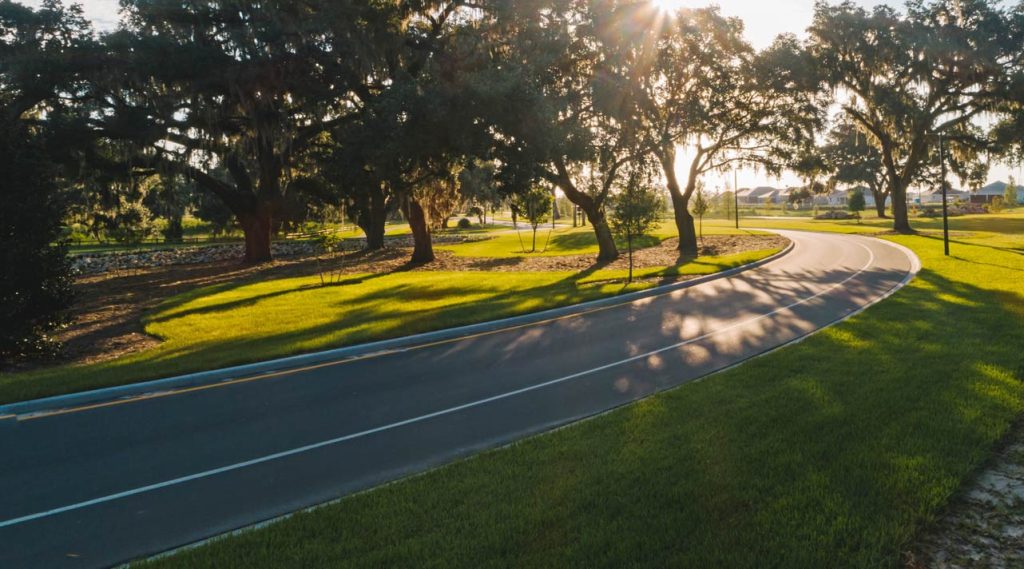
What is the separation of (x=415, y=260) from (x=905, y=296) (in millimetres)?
23181

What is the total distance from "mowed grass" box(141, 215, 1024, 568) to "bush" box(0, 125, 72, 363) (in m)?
10.3

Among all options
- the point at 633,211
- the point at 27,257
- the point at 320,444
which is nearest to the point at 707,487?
the point at 320,444

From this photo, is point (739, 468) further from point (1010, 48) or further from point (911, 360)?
point (1010, 48)

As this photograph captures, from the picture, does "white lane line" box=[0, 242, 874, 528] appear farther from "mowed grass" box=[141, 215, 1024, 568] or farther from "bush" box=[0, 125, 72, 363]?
"bush" box=[0, 125, 72, 363]

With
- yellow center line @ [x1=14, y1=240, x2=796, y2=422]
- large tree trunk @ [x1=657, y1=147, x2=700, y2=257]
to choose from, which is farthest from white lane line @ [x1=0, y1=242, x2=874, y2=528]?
large tree trunk @ [x1=657, y1=147, x2=700, y2=257]

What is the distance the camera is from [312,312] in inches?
677

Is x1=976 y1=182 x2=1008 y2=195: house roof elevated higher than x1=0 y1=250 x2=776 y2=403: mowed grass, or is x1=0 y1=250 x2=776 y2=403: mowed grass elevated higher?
x1=976 y1=182 x2=1008 y2=195: house roof

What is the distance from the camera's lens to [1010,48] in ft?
115

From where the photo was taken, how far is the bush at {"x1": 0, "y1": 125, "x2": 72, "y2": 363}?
38.3 ft

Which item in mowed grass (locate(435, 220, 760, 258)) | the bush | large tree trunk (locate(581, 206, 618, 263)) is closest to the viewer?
the bush

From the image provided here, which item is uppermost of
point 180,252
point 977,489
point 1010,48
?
point 1010,48

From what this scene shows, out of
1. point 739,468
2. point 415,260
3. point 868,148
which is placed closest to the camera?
point 739,468

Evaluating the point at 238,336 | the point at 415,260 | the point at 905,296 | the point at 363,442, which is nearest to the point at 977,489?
the point at 363,442

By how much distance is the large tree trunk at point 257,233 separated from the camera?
3266 cm
